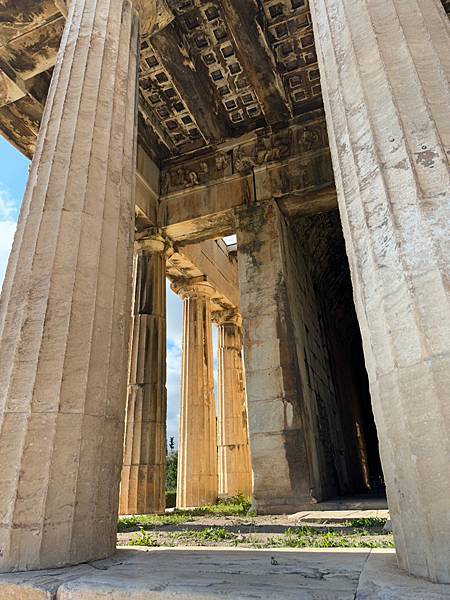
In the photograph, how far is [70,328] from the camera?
504cm

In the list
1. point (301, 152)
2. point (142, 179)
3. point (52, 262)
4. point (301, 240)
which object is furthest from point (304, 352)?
point (52, 262)

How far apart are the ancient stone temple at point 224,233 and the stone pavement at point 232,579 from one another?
1.17 feet

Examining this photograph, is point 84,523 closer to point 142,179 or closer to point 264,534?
point 264,534

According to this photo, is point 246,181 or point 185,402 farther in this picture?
point 185,402

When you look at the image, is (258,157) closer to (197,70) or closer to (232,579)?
(197,70)

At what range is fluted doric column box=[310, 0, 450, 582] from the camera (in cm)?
326

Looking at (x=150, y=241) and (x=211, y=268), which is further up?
(x=211, y=268)

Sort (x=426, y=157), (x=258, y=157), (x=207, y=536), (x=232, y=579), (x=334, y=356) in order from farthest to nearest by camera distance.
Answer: (x=334, y=356) → (x=258, y=157) → (x=207, y=536) → (x=426, y=157) → (x=232, y=579)

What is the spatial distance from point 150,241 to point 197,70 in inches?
237

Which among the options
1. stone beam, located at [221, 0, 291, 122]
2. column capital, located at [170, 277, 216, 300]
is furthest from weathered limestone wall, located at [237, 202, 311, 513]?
column capital, located at [170, 277, 216, 300]

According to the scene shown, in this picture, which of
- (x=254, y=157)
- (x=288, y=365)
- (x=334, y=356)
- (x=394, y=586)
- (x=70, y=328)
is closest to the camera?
(x=394, y=586)

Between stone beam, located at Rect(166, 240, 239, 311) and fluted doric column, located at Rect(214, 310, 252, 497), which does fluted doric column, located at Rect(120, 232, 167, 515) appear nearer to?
stone beam, located at Rect(166, 240, 239, 311)

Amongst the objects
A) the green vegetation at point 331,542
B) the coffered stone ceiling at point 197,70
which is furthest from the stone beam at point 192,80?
the green vegetation at point 331,542

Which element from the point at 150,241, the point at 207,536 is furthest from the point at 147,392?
the point at 207,536
